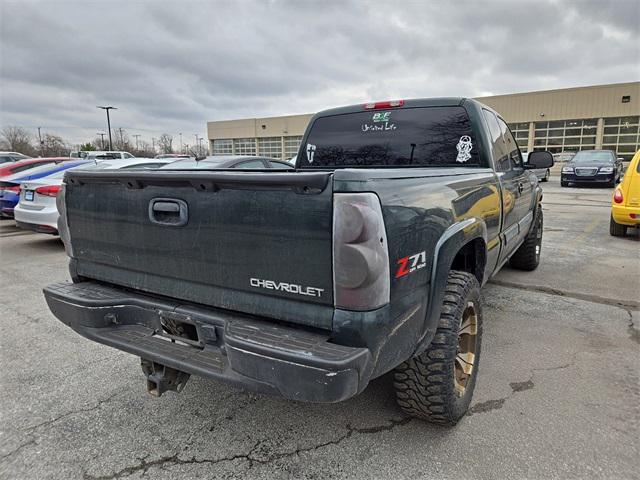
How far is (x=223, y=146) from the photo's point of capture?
5650 centimetres

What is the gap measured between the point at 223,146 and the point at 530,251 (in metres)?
54.9

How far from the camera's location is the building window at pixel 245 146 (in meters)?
53.3

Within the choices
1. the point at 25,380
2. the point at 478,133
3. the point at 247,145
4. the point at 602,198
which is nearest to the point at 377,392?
the point at 478,133

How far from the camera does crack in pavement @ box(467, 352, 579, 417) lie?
8.55 ft

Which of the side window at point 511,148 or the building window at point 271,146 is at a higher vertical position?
the building window at point 271,146

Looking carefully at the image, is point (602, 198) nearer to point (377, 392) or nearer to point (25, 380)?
point (377, 392)

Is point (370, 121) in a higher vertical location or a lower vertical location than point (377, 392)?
higher

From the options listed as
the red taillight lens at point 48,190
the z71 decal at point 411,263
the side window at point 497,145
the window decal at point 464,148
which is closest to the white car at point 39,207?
the red taillight lens at point 48,190

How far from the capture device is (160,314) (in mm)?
2164

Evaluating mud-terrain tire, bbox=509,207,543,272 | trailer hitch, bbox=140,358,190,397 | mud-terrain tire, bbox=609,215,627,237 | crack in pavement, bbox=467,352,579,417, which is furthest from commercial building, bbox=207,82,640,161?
trailer hitch, bbox=140,358,190,397

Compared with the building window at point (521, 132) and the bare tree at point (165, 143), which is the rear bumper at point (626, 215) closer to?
the building window at point (521, 132)

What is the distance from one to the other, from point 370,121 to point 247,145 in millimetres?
52479

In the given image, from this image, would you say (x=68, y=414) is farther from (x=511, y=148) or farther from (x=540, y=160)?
(x=540, y=160)

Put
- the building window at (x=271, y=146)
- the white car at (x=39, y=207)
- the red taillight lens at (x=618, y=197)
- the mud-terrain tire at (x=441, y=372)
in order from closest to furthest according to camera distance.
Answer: the mud-terrain tire at (x=441, y=372)
the white car at (x=39, y=207)
the red taillight lens at (x=618, y=197)
the building window at (x=271, y=146)
